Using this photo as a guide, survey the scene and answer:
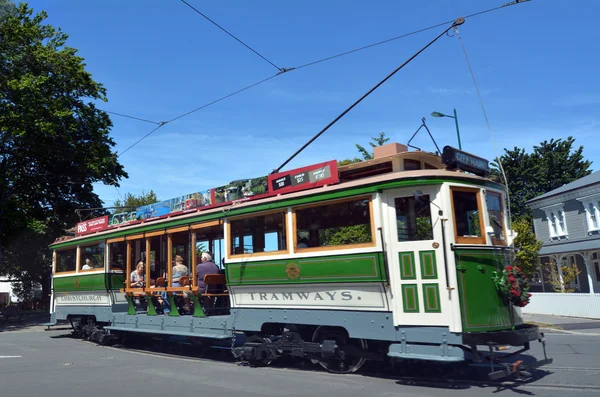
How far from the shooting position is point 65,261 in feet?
47.4

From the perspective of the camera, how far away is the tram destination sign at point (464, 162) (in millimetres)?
7367

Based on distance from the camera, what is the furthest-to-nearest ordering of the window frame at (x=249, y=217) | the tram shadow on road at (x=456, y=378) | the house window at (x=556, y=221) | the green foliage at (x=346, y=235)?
1. the house window at (x=556, y=221)
2. the window frame at (x=249, y=217)
3. the green foliage at (x=346, y=235)
4. the tram shadow on road at (x=456, y=378)

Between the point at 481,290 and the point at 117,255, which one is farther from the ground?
the point at 117,255

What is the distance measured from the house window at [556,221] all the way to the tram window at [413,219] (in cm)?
2319

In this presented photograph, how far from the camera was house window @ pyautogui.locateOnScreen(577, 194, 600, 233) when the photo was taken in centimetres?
2439

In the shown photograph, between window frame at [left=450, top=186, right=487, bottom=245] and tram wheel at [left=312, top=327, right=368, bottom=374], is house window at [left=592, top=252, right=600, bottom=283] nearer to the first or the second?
window frame at [left=450, top=186, right=487, bottom=245]

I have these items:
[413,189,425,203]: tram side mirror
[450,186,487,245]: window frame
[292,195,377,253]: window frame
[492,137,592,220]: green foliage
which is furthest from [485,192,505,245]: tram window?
[492,137,592,220]: green foliage

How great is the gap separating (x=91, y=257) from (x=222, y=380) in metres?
7.07

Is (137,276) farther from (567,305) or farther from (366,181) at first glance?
(567,305)

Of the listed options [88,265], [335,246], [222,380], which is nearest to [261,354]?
[222,380]

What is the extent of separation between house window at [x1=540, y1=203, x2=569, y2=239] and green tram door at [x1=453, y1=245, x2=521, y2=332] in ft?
74.3

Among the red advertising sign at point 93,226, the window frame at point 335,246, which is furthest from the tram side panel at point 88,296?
the window frame at point 335,246

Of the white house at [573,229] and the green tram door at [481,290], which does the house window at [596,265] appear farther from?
the green tram door at [481,290]

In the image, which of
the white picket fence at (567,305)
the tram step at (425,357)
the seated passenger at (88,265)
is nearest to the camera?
the tram step at (425,357)
